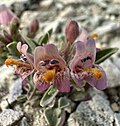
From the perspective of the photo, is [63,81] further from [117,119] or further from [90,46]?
[117,119]

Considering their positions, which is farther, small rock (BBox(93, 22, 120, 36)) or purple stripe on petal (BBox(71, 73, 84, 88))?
small rock (BBox(93, 22, 120, 36))

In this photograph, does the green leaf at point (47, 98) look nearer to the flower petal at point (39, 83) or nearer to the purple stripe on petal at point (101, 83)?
the flower petal at point (39, 83)

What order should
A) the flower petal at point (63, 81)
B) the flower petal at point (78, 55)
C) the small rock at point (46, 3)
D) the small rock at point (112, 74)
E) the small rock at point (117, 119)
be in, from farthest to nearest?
1. the small rock at point (46, 3)
2. the small rock at point (112, 74)
3. the small rock at point (117, 119)
4. the flower petal at point (63, 81)
5. the flower petal at point (78, 55)

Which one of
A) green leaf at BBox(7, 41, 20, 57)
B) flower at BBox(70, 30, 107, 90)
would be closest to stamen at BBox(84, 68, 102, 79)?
flower at BBox(70, 30, 107, 90)

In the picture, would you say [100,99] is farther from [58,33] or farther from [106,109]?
[58,33]

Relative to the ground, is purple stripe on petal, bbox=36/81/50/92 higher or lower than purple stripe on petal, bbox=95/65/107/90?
higher

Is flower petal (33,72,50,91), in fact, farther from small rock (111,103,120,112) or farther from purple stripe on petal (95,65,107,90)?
small rock (111,103,120,112)

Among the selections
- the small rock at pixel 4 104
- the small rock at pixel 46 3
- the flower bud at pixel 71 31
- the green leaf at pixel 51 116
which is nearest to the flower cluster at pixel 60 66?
the flower bud at pixel 71 31
